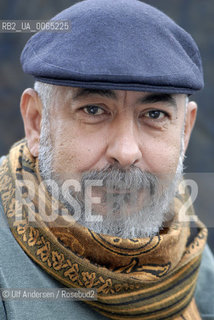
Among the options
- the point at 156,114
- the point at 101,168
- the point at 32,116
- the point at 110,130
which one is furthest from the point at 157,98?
the point at 32,116

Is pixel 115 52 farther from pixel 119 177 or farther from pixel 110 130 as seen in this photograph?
pixel 119 177

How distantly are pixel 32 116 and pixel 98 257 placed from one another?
57 centimetres

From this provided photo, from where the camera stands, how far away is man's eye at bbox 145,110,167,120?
4.55 feet

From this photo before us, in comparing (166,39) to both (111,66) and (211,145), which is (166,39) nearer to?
(111,66)

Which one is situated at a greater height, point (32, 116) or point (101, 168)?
point (32, 116)

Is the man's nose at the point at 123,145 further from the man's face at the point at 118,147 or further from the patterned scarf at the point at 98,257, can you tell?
the patterned scarf at the point at 98,257

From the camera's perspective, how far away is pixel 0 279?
4.11 ft

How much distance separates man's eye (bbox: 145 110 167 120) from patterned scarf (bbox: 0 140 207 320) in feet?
1.33

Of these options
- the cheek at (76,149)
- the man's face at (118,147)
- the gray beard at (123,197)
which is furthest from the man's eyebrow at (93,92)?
the gray beard at (123,197)

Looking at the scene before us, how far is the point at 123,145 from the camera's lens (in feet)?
4.18

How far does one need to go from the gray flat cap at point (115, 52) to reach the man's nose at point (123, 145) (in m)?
0.15

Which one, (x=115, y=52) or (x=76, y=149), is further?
(x=76, y=149)

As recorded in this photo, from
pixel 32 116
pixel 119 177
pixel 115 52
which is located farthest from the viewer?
pixel 32 116

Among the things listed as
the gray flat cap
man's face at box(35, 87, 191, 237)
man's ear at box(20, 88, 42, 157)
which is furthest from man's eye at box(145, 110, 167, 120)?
man's ear at box(20, 88, 42, 157)
